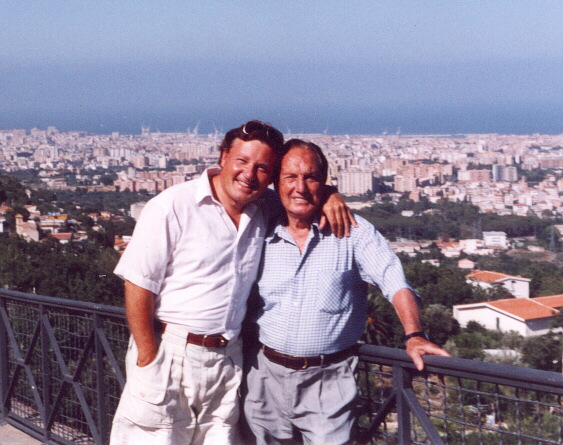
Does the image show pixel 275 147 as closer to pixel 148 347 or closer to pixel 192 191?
pixel 192 191

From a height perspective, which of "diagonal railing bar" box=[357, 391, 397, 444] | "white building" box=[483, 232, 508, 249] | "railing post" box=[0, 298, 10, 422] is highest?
"diagonal railing bar" box=[357, 391, 397, 444]

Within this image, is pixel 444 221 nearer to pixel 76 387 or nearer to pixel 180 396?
pixel 76 387

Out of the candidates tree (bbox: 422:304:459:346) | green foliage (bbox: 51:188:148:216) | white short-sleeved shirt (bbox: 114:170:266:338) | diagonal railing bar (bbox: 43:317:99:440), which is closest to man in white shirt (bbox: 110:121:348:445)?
white short-sleeved shirt (bbox: 114:170:266:338)

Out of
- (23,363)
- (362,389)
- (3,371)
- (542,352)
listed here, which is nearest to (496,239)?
(542,352)

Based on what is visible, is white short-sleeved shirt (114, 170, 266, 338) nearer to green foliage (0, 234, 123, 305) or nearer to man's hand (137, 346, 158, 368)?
man's hand (137, 346, 158, 368)

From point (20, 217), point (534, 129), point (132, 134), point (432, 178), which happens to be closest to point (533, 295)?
point (20, 217)

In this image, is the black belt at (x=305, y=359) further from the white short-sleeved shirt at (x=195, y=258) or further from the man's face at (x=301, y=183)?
the man's face at (x=301, y=183)
